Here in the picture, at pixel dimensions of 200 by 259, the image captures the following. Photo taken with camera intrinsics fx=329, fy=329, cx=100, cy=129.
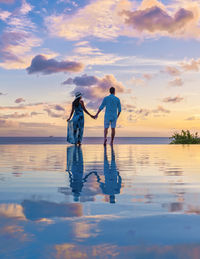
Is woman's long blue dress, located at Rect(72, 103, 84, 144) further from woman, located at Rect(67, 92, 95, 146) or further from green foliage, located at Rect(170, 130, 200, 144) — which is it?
green foliage, located at Rect(170, 130, 200, 144)

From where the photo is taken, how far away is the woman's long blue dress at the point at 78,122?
15.5 meters

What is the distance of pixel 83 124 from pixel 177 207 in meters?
13.2

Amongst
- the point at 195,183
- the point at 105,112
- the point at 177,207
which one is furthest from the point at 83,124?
the point at 177,207

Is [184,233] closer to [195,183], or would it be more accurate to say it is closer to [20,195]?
[20,195]

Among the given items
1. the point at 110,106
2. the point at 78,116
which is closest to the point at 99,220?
the point at 110,106

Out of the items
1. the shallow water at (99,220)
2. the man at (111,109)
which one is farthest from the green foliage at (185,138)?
the shallow water at (99,220)

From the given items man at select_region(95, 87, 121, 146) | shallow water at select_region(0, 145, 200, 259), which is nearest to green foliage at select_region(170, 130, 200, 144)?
man at select_region(95, 87, 121, 146)

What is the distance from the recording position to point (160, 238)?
6.30ft

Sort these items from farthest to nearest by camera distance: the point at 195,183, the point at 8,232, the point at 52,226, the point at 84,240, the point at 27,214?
the point at 195,183 → the point at 27,214 → the point at 52,226 → the point at 8,232 → the point at 84,240

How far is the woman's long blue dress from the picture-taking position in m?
15.5

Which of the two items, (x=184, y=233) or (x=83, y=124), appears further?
(x=83, y=124)

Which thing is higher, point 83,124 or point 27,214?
point 83,124

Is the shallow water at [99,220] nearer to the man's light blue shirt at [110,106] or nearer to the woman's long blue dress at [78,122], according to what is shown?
the man's light blue shirt at [110,106]

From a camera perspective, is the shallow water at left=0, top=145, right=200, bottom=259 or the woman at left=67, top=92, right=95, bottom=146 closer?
the shallow water at left=0, top=145, right=200, bottom=259
